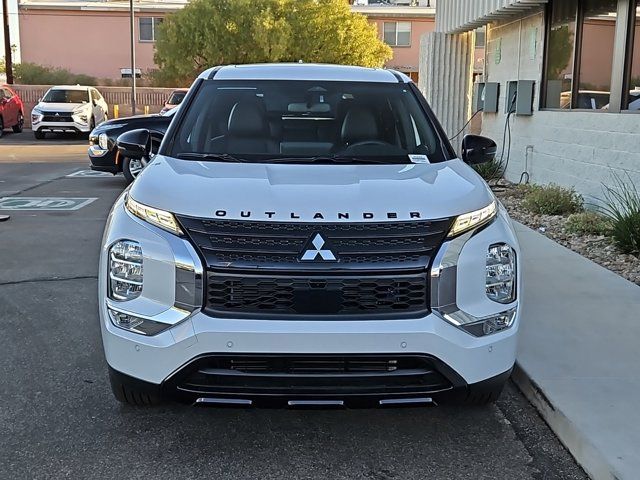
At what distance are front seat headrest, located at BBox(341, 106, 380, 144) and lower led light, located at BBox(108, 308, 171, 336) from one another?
1924mm

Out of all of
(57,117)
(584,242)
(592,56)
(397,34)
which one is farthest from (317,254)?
(397,34)

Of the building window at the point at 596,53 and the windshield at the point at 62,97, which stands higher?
the building window at the point at 596,53

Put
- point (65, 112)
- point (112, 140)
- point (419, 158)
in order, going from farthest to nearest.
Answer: point (65, 112)
point (112, 140)
point (419, 158)

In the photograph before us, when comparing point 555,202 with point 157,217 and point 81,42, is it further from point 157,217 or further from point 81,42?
point 81,42

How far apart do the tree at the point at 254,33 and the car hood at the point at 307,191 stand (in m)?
31.1

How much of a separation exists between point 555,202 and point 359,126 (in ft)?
17.5

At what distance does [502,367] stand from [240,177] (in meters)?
1.56

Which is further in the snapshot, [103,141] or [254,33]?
[254,33]

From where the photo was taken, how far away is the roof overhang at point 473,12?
10.9 metres

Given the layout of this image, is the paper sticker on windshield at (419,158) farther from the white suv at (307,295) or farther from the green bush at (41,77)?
the green bush at (41,77)

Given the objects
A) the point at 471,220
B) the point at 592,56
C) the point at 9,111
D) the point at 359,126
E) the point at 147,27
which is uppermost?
the point at 147,27

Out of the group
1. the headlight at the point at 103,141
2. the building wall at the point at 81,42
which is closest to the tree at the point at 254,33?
the building wall at the point at 81,42

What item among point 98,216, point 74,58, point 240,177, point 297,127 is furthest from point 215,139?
point 74,58

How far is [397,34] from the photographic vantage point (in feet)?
149
